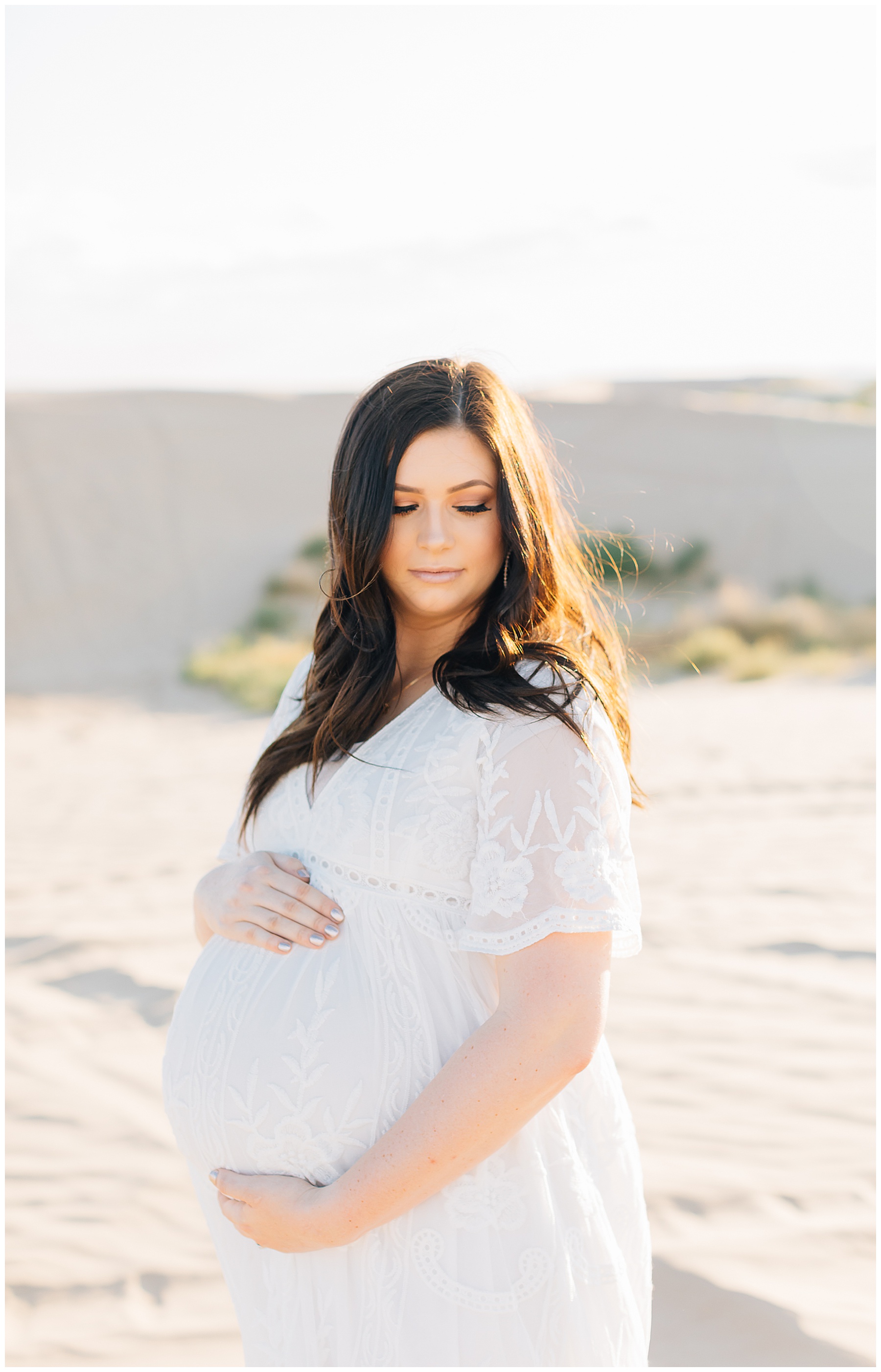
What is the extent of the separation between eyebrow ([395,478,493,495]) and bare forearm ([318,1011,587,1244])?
72cm

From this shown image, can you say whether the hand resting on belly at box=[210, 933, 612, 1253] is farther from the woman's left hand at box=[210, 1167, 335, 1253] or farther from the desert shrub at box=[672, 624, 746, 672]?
the desert shrub at box=[672, 624, 746, 672]

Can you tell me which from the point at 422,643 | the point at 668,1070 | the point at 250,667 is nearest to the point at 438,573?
the point at 422,643

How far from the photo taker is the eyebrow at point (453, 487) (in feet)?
5.22

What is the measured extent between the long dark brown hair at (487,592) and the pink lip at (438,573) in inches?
2.8

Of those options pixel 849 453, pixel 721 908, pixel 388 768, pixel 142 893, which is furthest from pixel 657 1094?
pixel 849 453

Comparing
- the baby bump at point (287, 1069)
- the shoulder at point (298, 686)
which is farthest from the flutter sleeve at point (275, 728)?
the baby bump at point (287, 1069)

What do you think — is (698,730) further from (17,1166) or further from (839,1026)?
(17,1166)

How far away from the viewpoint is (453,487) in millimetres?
1591

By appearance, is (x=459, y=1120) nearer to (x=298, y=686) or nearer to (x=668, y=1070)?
(x=298, y=686)

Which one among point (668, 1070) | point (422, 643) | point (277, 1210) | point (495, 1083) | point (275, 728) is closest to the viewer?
point (495, 1083)

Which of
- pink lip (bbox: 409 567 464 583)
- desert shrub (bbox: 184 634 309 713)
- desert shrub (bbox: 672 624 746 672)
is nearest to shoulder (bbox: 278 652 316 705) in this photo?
pink lip (bbox: 409 567 464 583)

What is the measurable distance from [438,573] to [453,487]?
126 mm

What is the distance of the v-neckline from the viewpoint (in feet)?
5.29

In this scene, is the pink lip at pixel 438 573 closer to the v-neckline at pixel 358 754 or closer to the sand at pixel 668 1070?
the v-neckline at pixel 358 754
